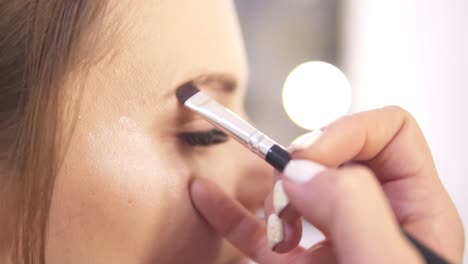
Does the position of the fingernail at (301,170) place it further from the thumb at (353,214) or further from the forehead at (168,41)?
the forehead at (168,41)

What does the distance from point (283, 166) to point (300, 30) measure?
0.75 meters

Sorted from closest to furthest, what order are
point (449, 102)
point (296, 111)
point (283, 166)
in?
point (283, 166) < point (449, 102) < point (296, 111)

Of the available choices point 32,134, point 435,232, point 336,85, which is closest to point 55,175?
point 32,134

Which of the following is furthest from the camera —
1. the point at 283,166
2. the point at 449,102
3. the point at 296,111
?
the point at 296,111

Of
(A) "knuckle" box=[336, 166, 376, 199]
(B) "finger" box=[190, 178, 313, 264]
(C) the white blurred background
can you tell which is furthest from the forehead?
(C) the white blurred background

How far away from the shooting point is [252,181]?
2.00 feet

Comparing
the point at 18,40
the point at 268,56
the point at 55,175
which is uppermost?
the point at 18,40

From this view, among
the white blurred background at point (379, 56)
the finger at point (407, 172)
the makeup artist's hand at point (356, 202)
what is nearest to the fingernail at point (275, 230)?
the makeup artist's hand at point (356, 202)

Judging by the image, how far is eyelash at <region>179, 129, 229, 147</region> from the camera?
539 millimetres

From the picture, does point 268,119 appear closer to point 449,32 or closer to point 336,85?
point 336,85

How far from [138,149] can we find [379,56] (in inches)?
27.6

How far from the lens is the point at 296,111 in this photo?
3.66 feet

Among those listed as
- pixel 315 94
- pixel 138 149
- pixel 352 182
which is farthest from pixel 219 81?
pixel 315 94

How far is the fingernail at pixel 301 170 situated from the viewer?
1.26 ft
